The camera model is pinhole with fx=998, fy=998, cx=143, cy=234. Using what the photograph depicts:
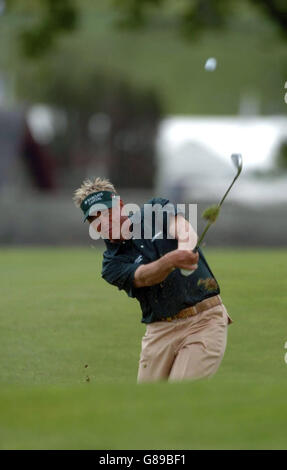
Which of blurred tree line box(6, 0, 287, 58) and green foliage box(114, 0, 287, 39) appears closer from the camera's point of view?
blurred tree line box(6, 0, 287, 58)

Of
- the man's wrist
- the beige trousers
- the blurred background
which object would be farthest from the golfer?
the blurred background

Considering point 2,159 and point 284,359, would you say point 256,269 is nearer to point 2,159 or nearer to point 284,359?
point 284,359

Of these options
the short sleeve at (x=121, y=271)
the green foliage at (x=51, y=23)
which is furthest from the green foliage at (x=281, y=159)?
the short sleeve at (x=121, y=271)

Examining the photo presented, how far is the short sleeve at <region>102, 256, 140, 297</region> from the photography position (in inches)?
170

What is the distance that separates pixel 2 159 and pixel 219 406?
1970cm

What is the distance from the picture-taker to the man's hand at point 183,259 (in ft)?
13.3

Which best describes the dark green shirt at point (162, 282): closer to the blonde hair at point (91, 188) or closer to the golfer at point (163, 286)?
the golfer at point (163, 286)

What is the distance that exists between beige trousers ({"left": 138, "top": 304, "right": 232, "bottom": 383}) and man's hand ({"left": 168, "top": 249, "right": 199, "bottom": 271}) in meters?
0.46

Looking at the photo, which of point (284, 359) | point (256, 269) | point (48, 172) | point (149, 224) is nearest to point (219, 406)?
point (149, 224)

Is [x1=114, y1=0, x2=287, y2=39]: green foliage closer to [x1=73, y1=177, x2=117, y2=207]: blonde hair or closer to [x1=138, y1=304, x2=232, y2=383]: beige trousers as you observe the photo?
[x1=73, y1=177, x2=117, y2=207]: blonde hair

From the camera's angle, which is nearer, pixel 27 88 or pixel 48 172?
pixel 48 172

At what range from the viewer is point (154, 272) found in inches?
164

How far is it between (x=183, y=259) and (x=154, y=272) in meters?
0.18

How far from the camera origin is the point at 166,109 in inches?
1014
